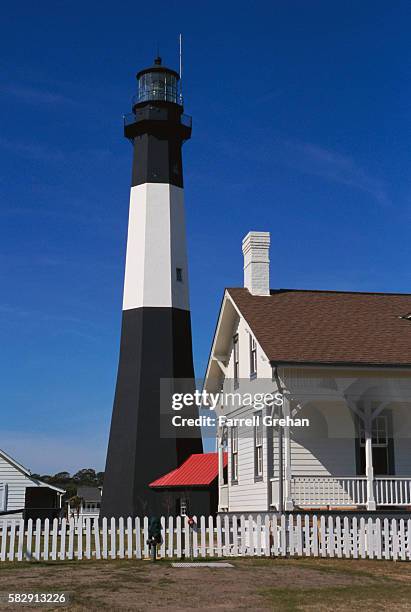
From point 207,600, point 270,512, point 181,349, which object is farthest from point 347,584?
point 181,349

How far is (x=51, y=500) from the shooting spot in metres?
42.0

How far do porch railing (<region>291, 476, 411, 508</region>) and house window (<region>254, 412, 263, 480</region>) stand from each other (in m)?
2.17

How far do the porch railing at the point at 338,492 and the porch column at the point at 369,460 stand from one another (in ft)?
0.58

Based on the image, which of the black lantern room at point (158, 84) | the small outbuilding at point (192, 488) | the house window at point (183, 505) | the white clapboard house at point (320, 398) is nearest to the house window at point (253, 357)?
the white clapboard house at point (320, 398)

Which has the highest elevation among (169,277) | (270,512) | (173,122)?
(173,122)

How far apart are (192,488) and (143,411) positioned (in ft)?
12.8

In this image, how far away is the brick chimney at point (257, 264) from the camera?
25.2 metres

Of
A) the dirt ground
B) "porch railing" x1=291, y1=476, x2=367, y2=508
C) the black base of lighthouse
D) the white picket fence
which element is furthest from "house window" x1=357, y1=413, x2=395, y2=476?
the black base of lighthouse

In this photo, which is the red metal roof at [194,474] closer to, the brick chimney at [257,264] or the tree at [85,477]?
the brick chimney at [257,264]

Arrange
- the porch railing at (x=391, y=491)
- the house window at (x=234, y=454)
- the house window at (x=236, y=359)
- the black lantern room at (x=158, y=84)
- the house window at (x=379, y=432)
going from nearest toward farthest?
the porch railing at (x=391, y=491) → the house window at (x=379, y=432) → the house window at (x=234, y=454) → the house window at (x=236, y=359) → the black lantern room at (x=158, y=84)

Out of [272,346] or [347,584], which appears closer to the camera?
[347,584]

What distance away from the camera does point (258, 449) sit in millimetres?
23281

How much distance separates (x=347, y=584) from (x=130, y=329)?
73.1 feet

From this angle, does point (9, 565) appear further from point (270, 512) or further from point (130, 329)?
point (130, 329)
